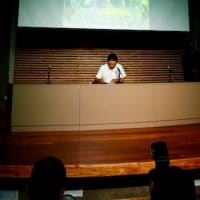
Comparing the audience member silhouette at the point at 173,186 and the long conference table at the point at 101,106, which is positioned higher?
the long conference table at the point at 101,106

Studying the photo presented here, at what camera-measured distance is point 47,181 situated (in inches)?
44.3

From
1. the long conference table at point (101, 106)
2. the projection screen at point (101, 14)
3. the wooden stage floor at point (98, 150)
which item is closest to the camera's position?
the wooden stage floor at point (98, 150)

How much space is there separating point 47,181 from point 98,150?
1.65 metres

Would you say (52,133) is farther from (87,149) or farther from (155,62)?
(155,62)

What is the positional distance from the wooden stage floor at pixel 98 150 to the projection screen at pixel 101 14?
7.64ft

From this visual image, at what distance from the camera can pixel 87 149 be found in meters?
2.82

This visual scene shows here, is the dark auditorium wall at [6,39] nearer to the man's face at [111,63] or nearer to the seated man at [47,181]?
the man's face at [111,63]

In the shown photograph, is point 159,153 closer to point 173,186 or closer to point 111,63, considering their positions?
point 173,186

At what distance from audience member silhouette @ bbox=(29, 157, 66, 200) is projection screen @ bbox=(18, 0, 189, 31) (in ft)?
14.0

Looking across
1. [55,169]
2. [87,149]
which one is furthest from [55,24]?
[55,169]

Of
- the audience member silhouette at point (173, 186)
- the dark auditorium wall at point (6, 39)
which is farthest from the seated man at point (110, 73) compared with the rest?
the audience member silhouette at point (173, 186)

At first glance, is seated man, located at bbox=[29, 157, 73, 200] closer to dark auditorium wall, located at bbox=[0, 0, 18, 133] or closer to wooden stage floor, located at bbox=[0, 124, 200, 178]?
wooden stage floor, located at bbox=[0, 124, 200, 178]

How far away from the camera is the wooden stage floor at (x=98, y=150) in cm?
225

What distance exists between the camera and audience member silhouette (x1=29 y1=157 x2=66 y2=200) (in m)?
1.10
